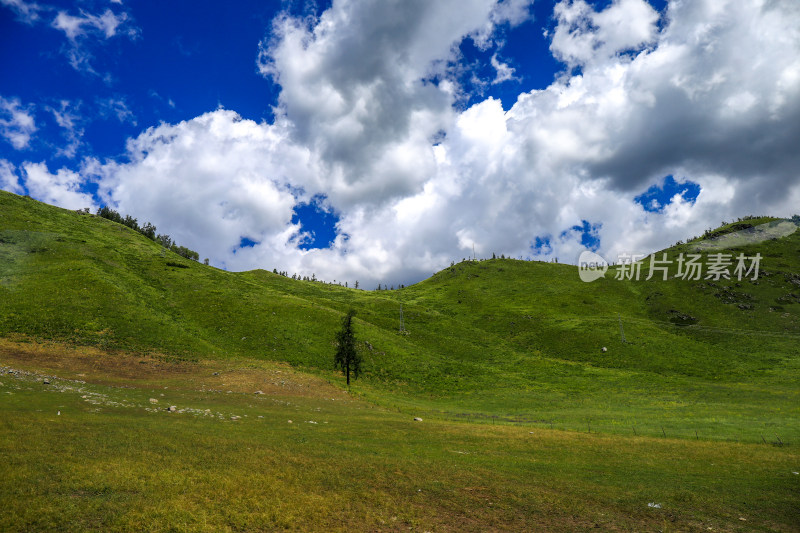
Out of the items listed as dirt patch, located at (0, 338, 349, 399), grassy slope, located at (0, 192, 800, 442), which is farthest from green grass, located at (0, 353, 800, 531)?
grassy slope, located at (0, 192, 800, 442)

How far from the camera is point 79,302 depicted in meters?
67.9

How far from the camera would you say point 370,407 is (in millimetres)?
48438

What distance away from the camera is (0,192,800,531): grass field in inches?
611

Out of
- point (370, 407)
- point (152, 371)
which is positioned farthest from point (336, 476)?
point (152, 371)

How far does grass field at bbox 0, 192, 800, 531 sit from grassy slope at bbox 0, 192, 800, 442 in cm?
71

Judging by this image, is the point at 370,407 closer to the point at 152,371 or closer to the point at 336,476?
the point at 336,476

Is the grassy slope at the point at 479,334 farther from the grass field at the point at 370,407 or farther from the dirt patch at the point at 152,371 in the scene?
the dirt patch at the point at 152,371

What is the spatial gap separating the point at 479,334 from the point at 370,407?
235 ft

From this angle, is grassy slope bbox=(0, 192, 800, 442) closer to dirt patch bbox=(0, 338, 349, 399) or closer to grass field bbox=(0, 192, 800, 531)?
grass field bbox=(0, 192, 800, 531)

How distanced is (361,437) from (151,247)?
139674 mm

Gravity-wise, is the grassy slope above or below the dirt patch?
above

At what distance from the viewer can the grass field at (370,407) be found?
50.9ft

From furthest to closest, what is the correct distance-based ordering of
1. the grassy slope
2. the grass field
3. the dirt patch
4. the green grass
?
the grassy slope < the dirt patch < the grass field < the green grass

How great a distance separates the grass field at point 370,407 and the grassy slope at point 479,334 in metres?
0.71
